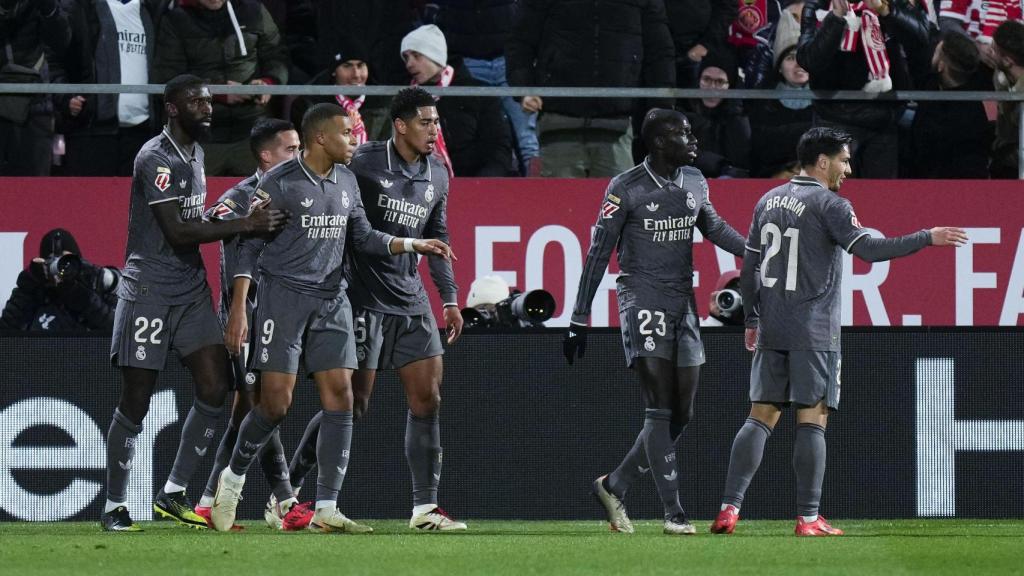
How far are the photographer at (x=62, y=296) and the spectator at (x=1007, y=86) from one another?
6316mm

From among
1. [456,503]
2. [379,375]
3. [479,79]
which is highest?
[479,79]

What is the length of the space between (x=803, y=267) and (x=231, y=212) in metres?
2.95

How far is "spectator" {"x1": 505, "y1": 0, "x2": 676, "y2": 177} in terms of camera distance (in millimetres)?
12852

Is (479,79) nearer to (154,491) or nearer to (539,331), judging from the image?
(539,331)

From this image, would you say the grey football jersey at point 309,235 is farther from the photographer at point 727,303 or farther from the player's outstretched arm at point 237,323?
the photographer at point 727,303

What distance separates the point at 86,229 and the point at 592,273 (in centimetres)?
454

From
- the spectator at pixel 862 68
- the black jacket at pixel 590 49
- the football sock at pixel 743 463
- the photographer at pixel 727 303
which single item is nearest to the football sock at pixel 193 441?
the football sock at pixel 743 463

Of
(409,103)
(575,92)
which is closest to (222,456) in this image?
(409,103)

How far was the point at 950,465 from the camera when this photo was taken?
35.6 feet

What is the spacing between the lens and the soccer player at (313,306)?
9148 mm

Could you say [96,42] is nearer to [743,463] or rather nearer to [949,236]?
[743,463]

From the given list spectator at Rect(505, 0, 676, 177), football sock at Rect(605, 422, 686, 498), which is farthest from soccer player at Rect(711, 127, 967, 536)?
spectator at Rect(505, 0, 676, 177)

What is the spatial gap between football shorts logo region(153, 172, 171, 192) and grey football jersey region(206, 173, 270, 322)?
0.98 feet

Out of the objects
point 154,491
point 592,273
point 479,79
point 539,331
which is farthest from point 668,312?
point 479,79
